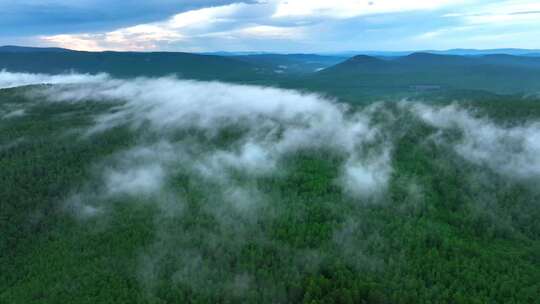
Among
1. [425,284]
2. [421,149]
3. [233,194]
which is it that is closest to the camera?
[425,284]

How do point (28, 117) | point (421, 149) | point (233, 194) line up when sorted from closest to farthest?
point (233, 194) → point (421, 149) → point (28, 117)

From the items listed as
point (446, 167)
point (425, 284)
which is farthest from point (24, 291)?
point (446, 167)

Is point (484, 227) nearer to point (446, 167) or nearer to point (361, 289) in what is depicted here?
point (446, 167)

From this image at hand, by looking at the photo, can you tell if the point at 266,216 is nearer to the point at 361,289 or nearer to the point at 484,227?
the point at 361,289

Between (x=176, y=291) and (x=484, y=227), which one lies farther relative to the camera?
(x=484, y=227)

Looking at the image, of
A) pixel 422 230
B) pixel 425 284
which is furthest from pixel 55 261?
pixel 422 230

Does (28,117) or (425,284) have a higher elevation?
(28,117)
